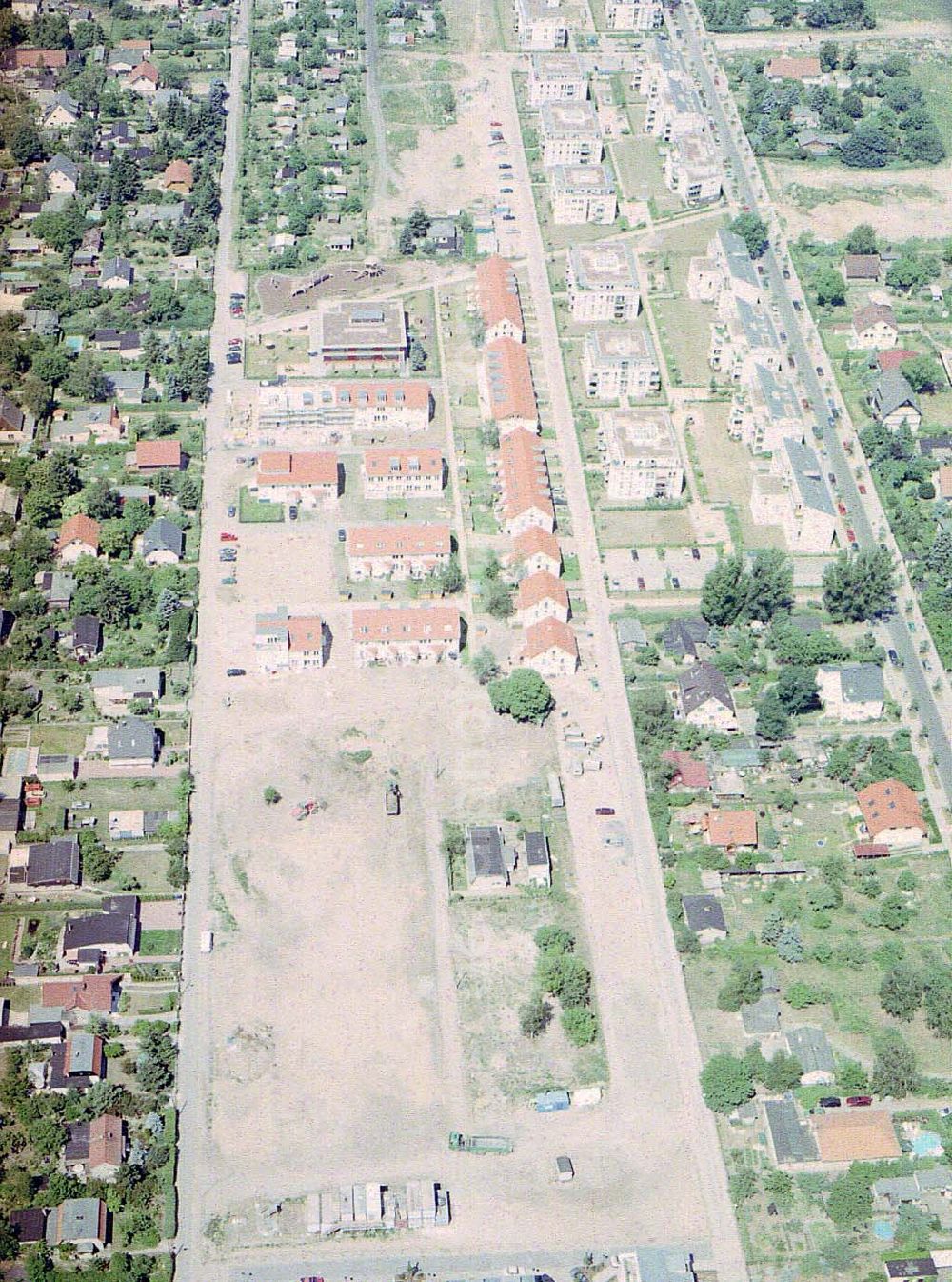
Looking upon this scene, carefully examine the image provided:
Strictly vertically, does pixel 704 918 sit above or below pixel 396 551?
below

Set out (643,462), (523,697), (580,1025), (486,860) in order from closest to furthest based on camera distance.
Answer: (580,1025)
(486,860)
(523,697)
(643,462)

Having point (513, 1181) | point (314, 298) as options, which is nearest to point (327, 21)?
point (314, 298)

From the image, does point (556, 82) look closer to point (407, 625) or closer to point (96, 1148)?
point (407, 625)

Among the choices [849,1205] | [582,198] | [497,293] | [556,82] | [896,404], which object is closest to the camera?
[849,1205]

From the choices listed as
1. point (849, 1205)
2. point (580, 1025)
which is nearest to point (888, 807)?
point (580, 1025)

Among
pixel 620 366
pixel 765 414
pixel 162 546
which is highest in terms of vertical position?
pixel 620 366

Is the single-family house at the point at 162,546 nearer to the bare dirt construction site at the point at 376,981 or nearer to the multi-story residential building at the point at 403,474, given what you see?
the bare dirt construction site at the point at 376,981

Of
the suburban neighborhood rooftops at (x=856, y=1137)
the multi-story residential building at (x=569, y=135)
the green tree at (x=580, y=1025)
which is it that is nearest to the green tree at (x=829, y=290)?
the multi-story residential building at (x=569, y=135)

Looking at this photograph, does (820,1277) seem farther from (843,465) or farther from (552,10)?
(552,10)
